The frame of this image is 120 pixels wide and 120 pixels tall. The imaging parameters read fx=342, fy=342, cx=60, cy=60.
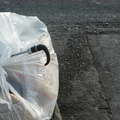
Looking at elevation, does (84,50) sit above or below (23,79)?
below

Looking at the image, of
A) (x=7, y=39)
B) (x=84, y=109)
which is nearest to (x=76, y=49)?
(x=84, y=109)

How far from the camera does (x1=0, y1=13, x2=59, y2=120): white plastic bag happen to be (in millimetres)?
1653

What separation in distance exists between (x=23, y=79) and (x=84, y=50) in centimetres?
120

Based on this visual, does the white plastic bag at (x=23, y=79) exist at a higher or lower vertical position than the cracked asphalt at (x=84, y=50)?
higher

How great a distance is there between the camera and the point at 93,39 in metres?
3.10

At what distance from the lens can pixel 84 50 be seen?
2904 millimetres

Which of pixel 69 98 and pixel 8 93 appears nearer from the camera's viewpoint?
pixel 8 93

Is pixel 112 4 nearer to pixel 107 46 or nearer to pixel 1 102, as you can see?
pixel 107 46

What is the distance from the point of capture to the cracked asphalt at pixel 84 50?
232 centimetres

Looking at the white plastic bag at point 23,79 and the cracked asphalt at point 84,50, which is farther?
the cracked asphalt at point 84,50

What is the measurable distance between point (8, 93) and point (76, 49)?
135 centimetres

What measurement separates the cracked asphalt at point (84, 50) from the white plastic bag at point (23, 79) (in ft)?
1.39

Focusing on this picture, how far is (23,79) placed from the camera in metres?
1.79

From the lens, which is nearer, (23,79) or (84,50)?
(23,79)
